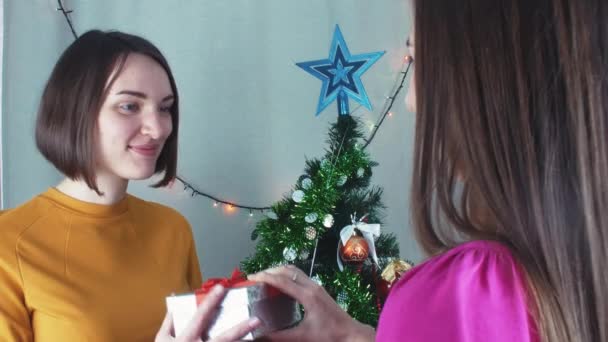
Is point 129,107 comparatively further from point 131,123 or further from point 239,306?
point 239,306

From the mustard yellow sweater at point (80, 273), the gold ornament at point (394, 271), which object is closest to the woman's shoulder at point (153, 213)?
the mustard yellow sweater at point (80, 273)

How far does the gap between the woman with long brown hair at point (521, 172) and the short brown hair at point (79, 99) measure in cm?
77

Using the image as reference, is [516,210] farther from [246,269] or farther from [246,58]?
[246,58]

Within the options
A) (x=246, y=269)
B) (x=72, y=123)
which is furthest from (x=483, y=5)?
(x=246, y=269)

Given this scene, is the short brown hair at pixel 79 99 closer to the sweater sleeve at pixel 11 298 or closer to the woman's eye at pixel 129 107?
the woman's eye at pixel 129 107

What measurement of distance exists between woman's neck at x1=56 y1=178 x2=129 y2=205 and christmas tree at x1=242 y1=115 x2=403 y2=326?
0.35 m

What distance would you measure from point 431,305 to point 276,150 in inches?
49.4

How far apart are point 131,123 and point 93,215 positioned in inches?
8.3

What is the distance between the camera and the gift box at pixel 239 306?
71 cm

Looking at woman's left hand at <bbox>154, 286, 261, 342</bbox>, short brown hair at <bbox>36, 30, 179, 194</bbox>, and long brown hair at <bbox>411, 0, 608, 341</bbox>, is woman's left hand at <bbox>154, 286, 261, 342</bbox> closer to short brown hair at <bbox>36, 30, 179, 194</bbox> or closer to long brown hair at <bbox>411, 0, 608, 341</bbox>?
long brown hair at <bbox>411, 0, 608, 341</bbox>

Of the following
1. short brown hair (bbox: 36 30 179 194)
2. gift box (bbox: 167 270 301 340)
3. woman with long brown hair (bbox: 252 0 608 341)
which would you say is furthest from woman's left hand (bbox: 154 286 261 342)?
short brown hair (bbox: 36 30 179 194)

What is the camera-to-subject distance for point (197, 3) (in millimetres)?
1657

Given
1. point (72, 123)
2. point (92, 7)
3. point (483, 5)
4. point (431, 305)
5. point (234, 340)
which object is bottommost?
point (234, 340)

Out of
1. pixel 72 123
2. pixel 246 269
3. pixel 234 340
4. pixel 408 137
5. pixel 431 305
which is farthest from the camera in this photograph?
pixel 408 137
